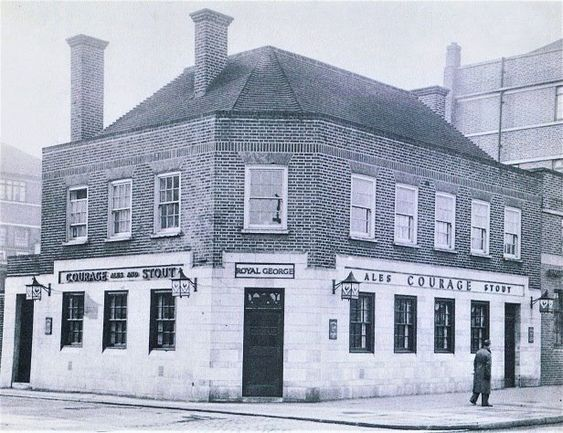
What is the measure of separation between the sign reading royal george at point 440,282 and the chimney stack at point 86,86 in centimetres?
1018

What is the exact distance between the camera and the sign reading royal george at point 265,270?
77.1 ft

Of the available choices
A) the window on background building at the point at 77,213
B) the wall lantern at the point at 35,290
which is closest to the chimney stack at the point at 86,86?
the window on background building at the point at 77,213

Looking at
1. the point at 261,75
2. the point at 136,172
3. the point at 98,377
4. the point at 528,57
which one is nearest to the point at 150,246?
the point at 136,172

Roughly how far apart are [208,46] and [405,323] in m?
9.69

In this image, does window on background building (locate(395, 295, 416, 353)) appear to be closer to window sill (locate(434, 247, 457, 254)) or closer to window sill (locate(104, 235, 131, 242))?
window sill (locate(434, 247, 457, 254))

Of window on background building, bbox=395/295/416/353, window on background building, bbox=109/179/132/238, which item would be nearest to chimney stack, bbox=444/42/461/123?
window on background building, bbox=395/295/416/353

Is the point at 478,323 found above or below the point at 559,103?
below

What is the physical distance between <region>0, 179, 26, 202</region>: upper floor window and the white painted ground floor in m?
40.9

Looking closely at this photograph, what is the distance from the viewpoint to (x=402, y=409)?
69.4ft

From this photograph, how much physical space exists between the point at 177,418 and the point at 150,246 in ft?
23.7

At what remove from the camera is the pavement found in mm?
18266

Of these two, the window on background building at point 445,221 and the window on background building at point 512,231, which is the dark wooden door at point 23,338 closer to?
the window on background building at point 445,221

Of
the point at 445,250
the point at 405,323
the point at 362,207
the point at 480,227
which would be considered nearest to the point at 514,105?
the point at 480,227

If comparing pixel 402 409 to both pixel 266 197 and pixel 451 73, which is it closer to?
pixel 266 197
